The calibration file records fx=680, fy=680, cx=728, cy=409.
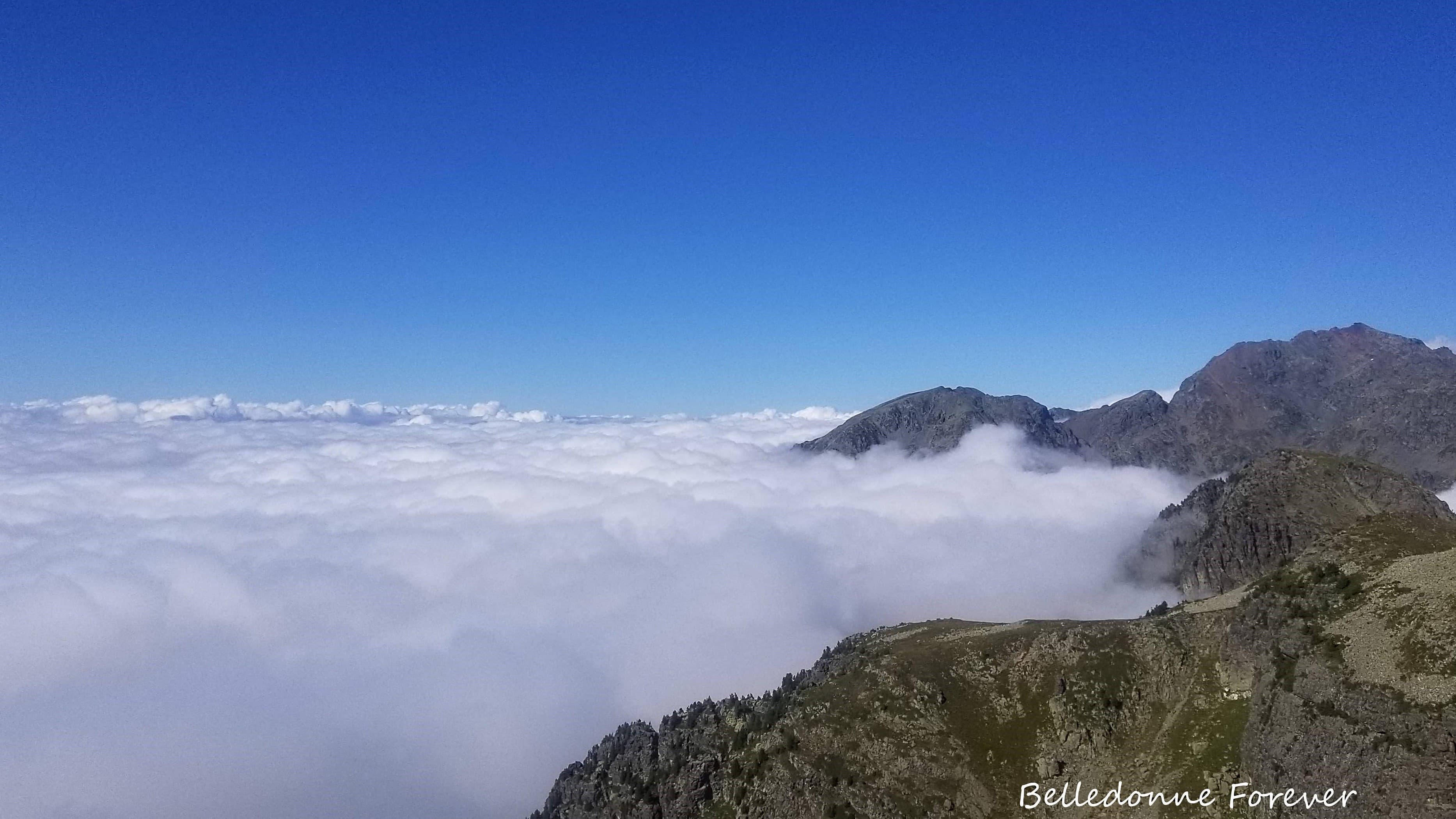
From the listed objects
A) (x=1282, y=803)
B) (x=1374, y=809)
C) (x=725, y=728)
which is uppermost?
(x=1374, y=809)

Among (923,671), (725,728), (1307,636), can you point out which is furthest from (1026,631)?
(725,728)

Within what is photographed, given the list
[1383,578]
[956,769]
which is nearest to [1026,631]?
[956,769]

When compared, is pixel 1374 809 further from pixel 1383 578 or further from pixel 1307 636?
pixel 1383 578

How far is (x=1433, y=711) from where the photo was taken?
75.3m

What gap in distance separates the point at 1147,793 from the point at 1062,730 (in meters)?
19.1

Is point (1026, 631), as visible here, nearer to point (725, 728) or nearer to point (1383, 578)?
point (1383, 578)

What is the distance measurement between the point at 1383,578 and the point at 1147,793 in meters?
50.3

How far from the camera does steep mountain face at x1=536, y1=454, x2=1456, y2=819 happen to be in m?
82.7

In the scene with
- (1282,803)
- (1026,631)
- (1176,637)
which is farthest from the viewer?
(1026,631)

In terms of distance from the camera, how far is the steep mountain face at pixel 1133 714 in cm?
8269

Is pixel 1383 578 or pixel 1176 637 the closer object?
pixel 1383 578

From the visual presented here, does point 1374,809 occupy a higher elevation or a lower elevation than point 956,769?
higher

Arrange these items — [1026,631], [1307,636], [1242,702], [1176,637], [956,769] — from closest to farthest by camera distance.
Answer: [1307,636], [1242,702], [956,769], [1176,637], [1026,631]

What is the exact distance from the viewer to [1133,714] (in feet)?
410
